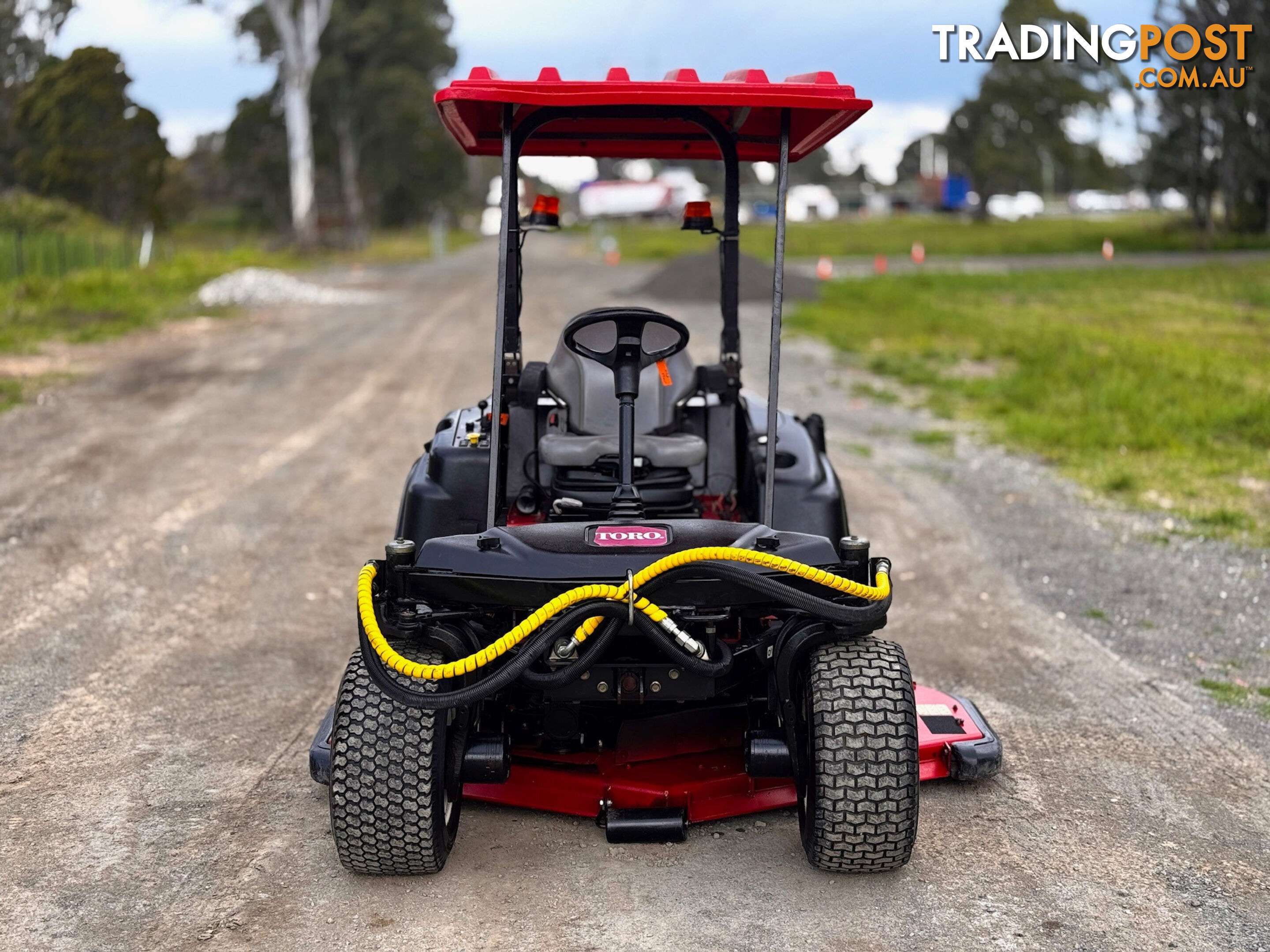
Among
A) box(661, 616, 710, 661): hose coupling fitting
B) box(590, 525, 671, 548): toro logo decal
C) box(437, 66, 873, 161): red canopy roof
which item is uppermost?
box(437, 66, 873, 161): red canopy roof

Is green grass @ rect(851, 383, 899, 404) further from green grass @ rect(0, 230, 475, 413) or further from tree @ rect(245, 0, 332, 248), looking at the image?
tree @ rect(245, 0, 332, 248)

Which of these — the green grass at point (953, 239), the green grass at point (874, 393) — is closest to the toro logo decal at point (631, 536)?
the green grass at point (874, 393)

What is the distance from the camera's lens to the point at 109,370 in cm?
1409

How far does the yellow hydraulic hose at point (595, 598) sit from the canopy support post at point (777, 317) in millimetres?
489

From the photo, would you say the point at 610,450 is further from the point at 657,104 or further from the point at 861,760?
the point at 861,760

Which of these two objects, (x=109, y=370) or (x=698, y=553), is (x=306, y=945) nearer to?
(x=698, y=553)

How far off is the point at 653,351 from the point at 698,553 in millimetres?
1323

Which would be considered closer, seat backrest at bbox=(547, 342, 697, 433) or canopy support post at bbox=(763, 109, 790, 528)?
canopy support post at bbox=(763, 109, 790, 528)

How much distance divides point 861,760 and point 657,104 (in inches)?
78.9

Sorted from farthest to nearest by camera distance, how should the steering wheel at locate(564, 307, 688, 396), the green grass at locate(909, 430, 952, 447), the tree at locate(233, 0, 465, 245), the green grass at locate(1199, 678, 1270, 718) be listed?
the tree at locate(233, 0, 465, 245) → the green grass at locate(909, 430, 952, 447) → the green grass at locate(1199, 678, 1270, 718) → the steering wheel at locate(564, 307, 688, 396)

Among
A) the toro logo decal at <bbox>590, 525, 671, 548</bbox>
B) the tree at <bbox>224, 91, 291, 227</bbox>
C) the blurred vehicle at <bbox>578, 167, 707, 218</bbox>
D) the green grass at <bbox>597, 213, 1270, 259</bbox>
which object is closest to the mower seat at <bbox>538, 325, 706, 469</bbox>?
the toro logo decal at <bbox>590, 525, 671, 548</bbox>

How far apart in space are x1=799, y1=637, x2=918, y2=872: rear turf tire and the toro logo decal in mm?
582

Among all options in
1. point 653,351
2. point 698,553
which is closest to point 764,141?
point 653,351

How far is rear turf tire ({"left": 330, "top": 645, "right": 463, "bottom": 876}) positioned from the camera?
378cm
